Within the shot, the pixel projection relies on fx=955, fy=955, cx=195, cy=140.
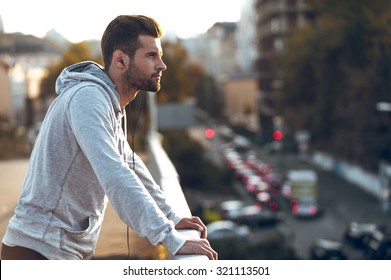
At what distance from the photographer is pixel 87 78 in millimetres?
1913

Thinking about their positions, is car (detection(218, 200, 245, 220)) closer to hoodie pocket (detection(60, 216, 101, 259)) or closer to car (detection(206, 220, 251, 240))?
car (detection(206, 220, 251, 240))

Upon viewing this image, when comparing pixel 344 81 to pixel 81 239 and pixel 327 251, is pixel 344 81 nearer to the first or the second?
pixel 327 251

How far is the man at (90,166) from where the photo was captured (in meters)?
1.76

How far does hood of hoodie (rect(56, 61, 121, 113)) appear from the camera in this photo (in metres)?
1.91

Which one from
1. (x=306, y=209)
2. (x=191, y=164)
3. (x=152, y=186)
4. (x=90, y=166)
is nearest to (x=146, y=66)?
(x=90, y=166)

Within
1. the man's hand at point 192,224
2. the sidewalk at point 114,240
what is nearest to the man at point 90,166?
the man's hand at point 192,224

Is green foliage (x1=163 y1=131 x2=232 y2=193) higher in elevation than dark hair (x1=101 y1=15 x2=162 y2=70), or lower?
lower

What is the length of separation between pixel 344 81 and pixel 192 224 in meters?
28.2

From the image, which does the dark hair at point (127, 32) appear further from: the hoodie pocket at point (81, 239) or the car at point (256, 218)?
the car at point (256, 218)

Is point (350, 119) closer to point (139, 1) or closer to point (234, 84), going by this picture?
point (139, 1)

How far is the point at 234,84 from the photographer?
65.2m

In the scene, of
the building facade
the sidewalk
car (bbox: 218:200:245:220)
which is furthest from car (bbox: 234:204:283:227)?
the building facade
